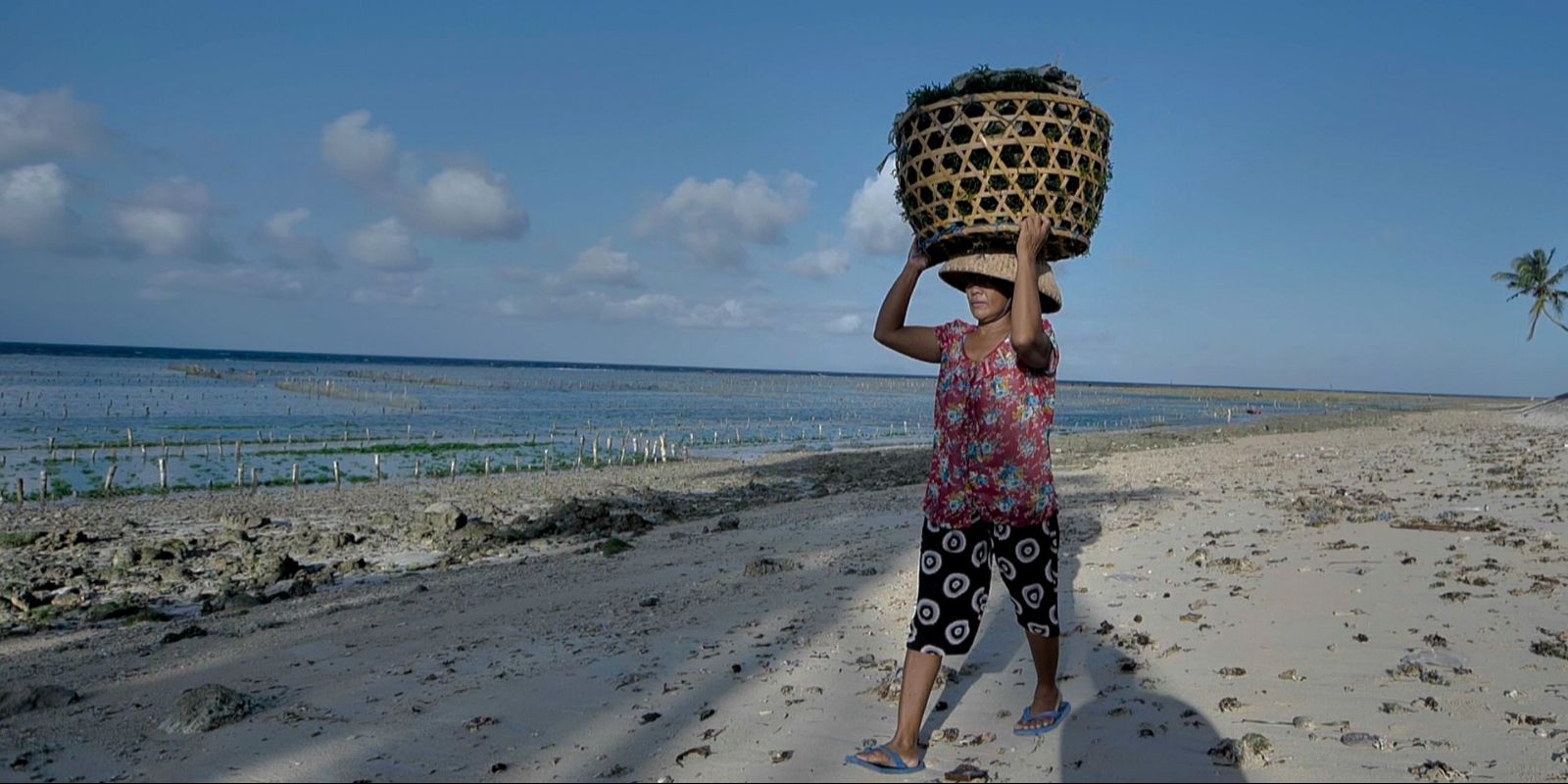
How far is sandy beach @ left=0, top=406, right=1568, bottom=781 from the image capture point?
11.2 ft

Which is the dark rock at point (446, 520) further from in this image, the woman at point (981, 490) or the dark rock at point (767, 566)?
the woman at point (981, 490)

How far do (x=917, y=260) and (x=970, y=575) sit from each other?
1.21m

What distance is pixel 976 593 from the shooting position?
10.8 feet

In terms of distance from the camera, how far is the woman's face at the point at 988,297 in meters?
3.33

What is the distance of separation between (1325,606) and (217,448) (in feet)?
99.3

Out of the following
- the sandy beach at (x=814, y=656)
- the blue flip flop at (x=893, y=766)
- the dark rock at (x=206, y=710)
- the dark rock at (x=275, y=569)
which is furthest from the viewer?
the dark rock at (x=275, y=569)

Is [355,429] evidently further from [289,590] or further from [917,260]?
[917,260]

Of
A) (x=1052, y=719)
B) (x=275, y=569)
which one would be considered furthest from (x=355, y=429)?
(x=1052, y=719)

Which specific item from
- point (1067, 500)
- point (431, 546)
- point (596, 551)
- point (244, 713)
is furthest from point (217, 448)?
point (244, 713)

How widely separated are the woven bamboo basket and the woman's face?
135 millimetres

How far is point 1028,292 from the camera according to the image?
3.03m

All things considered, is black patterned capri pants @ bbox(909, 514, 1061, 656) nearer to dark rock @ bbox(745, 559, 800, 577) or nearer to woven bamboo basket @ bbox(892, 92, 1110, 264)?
woven bamboo basket @ bbox(892, 92, 1110, 264)

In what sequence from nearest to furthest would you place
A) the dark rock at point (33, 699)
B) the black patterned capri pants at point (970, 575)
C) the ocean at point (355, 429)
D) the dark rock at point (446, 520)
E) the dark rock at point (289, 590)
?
the black patterned capri pants at point (970, 575), the dark rock at point (33, 699), the dark rock at point (289, 590), the dark rock at point (446, 520), the ocean at point (355, 429)

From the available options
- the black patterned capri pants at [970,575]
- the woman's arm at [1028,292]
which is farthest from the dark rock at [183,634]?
the woman's arm at [1028,292]
